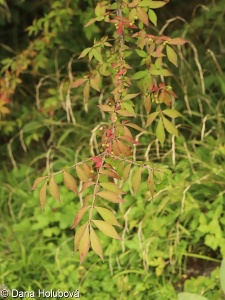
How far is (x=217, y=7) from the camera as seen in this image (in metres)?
3.77

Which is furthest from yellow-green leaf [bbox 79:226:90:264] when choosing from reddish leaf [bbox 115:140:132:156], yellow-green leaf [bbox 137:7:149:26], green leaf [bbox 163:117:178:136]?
yellow-green leaf [bbox 137:7:149:26]

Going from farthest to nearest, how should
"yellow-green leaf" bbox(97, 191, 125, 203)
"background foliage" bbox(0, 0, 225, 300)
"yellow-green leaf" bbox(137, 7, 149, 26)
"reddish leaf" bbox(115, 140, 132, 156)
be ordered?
"background foliage" bbox(0, 0, 225, 300) < "yellow-green leaf" bbox(137, 7, 149, 26) < "reddish leaf" bbox(115, 140, 132, 156) < "yellow-green leaf" bbox(97, 191, 125, 203)

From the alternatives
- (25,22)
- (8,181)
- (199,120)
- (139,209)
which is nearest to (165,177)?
(139,209)

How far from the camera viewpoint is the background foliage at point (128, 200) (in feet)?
9.21

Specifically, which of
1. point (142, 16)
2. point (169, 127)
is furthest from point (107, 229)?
point (142, 16)

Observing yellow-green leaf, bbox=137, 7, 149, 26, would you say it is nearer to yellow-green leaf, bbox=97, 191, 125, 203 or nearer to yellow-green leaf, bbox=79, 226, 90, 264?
yellow-green leaf, bbox=97, 191, 125, 203

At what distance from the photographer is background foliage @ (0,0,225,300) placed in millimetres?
2809

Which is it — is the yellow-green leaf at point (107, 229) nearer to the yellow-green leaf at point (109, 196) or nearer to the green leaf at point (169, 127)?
the yellow-green leaf at point (109, 196)

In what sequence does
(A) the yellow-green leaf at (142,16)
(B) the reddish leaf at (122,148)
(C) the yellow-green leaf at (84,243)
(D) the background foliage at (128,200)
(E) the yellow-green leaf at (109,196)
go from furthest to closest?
1. (D) the background foliage at (128,200)
2. (A) the yellow-green leaf at (142,16)
3. (B) the reddish leaf at (122,148)
4. (E) the yellow-green leaf at (109,196)
5. (C) the yellow-green leaf at (84,243)

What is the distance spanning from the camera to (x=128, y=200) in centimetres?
311

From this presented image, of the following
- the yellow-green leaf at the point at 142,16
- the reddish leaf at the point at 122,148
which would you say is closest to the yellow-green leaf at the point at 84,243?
the reddish leaf at the point at 122,148

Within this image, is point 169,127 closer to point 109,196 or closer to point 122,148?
point 122,148

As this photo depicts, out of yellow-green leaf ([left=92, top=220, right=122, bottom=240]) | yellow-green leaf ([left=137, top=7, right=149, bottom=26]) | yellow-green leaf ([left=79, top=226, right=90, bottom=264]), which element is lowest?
yellow-green leaf ([left=79, top=226, right=90, bottom=264])

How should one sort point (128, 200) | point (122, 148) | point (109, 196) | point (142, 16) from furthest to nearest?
point (128, 200) → point (142, 16) → point (122, 148) → point (109, 196)
